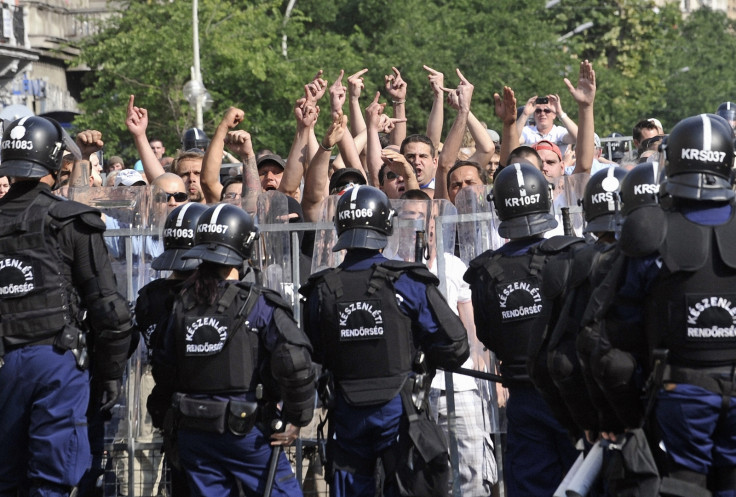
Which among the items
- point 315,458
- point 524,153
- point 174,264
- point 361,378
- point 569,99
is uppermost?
point 569,99

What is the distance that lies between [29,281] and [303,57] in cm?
2250

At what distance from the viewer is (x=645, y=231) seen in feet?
18.1

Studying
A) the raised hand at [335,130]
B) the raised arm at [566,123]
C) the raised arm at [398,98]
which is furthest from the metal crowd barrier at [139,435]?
the raised arm at [566,123]

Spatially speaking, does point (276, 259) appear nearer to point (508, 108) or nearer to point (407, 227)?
point (407, 227)

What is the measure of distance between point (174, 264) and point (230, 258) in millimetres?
551

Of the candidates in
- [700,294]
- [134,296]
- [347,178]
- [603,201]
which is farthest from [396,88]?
[700,294]

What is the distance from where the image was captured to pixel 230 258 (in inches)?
277

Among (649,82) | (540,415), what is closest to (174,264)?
(540,415)

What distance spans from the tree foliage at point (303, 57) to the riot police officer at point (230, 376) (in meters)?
19.9

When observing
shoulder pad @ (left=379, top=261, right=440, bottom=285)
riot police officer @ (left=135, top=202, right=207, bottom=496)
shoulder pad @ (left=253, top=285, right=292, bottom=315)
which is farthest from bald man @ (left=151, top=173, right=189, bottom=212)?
shoulder pad @ (left=379, top=261, right=440, bottom=285)

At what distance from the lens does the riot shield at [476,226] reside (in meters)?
8.19

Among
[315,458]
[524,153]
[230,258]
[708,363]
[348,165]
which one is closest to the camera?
[708,363]

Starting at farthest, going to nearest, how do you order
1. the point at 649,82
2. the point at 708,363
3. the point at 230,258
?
the point at 649,82 < the point at 230,258 < the point at 708,363

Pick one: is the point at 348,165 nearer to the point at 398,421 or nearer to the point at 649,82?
the point at 398,421
